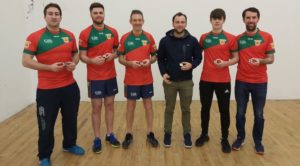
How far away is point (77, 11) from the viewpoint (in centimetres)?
549

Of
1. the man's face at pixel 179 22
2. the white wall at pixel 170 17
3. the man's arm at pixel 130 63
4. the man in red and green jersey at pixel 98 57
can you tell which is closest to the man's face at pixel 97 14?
the man in red and green jersey at pixel 98 57

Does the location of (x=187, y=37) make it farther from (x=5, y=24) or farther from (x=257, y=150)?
(x=5, y=24)

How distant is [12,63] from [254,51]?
3.77m

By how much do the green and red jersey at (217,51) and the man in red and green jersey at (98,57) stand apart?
1023mm

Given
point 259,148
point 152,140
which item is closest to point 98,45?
point 152,140

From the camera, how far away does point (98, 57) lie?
10.3 feet

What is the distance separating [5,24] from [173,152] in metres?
3.29

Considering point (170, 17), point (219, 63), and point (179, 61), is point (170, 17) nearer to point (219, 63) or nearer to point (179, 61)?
point (179, 61)

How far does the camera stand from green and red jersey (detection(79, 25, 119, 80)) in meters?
3.19

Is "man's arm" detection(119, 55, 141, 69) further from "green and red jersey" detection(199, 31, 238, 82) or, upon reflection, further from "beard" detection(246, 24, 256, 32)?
"beard" detection(246, 24, 256, 32)

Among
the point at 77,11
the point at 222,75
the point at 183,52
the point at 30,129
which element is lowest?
the point at 30,129

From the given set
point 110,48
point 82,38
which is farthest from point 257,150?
point 82,38

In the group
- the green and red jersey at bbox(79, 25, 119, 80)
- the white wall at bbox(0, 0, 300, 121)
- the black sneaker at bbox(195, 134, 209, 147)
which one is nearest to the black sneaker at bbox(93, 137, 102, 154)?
the green and red jersey at bbox(79, 25, 119, 80)

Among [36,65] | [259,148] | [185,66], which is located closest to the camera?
[36,65]
